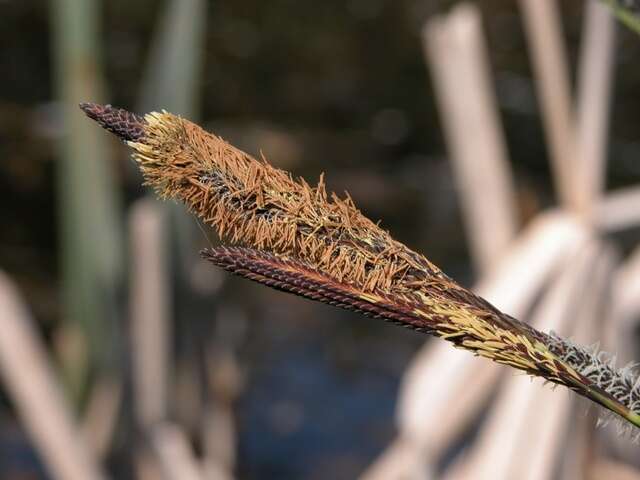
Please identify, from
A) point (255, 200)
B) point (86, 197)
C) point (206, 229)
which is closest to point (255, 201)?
point (255, 200)

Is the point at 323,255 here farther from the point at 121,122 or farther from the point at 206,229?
the point at 206,229

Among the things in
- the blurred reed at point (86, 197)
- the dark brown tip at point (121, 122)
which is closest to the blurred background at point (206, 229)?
the blurred reed at point (86, 197)

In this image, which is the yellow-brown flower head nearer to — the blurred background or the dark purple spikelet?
the dark purple spikelet

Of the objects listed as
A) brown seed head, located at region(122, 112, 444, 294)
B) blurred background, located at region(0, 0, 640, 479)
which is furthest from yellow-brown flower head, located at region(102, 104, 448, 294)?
blurred background, located at region(0, 0, 640, 479)

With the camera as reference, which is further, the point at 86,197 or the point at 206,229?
the point at 86,197

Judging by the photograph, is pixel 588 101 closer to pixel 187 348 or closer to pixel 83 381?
pixel 187 348

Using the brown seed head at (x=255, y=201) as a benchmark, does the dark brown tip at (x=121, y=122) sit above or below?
above

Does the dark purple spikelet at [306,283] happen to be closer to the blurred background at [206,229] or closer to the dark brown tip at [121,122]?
the dark brown tip at [121,122]
